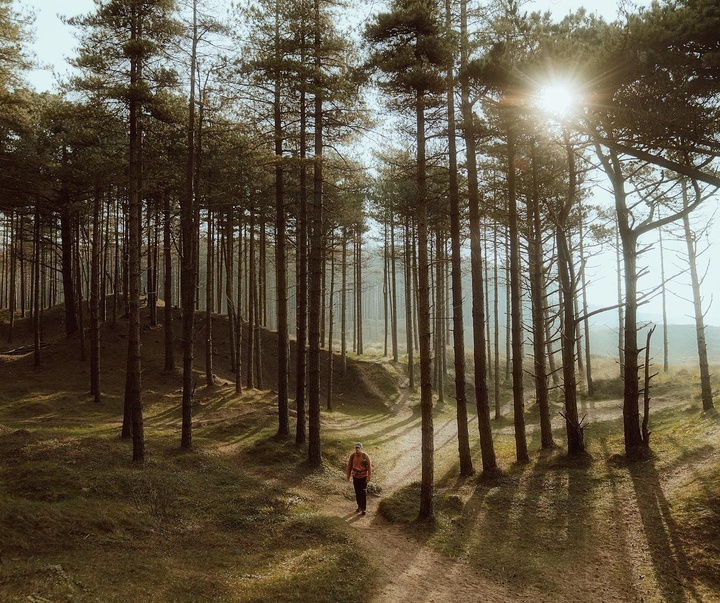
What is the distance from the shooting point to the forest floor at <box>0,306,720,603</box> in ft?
22.3

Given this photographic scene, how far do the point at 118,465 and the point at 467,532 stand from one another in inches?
355

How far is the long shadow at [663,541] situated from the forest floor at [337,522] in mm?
33

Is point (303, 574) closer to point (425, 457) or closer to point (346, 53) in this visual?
point (425, 457)

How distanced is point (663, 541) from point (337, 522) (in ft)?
20.5

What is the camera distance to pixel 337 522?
973cm

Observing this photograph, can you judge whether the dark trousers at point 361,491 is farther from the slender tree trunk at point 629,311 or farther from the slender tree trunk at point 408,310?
the slender tree trunk at point 408,310

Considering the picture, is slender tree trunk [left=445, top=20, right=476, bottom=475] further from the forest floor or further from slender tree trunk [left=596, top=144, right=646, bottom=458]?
slender tree trunk [left=596, top=144, right=646, bottom=458]

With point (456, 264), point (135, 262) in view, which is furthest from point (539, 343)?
point (135, 262)

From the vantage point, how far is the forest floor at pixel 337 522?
6.80 m

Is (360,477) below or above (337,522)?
above

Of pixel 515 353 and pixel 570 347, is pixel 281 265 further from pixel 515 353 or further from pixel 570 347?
Answer: pixel 570 347

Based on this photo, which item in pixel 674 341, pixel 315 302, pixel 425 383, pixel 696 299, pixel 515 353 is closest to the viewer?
pixel 425 383

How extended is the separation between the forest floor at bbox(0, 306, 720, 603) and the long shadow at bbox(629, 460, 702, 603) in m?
0.03

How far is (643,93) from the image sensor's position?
7.75 m
